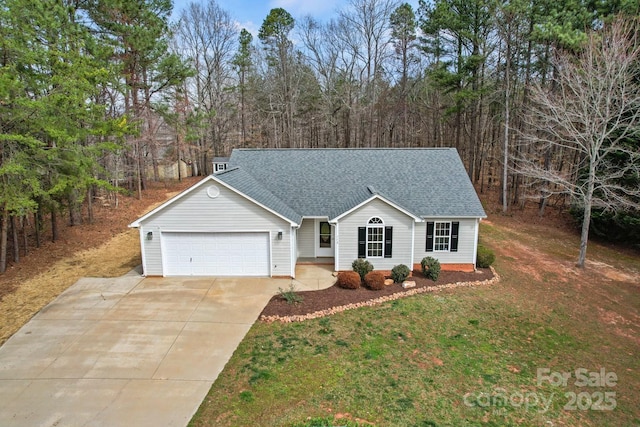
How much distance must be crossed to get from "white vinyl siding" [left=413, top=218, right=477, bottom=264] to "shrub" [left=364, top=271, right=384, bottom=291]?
2.66 meters

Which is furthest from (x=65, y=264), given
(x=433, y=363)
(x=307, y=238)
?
(x=433, y=363)

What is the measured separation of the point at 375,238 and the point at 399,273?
5.61ft

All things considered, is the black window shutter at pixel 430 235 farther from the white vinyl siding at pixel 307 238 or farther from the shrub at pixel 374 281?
the white vinyl siding at pixel 307 238

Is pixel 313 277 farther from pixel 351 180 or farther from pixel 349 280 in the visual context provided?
pixel 351 180

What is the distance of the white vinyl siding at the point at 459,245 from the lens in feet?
52.4

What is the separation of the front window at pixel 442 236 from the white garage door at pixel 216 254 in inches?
281

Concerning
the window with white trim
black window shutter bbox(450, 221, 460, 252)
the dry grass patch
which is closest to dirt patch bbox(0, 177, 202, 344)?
the dry grass patch

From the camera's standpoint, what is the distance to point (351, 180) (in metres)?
18.0

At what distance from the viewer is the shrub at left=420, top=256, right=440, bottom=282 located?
15141 millimetres

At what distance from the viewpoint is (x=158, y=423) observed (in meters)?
7.32

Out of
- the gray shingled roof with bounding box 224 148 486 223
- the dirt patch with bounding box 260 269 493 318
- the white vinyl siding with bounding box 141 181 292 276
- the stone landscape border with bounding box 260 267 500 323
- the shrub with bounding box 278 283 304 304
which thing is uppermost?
the gray shingled roof with bounding box 224 148 486 223

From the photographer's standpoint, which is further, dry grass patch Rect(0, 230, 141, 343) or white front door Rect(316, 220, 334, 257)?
white front door Rect(316, 220, 334, 257)

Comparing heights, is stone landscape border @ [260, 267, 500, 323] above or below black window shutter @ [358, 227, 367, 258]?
below

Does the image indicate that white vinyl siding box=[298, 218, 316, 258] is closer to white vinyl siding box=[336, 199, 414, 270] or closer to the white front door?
the white front door
